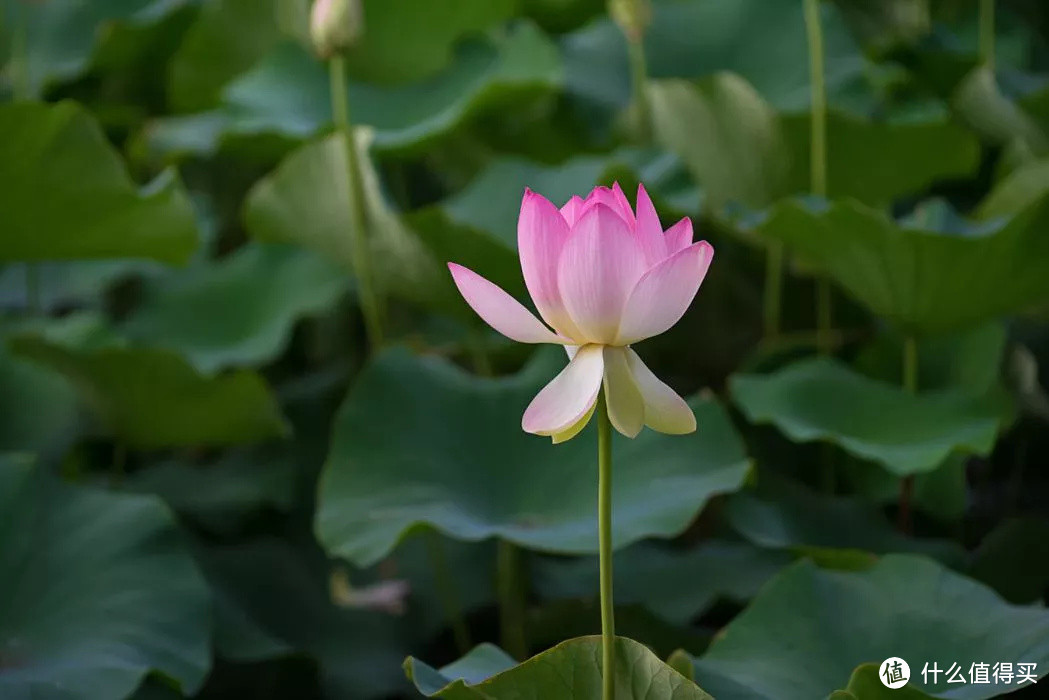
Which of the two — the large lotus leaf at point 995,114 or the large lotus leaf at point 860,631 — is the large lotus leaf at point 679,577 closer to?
the large lotus leaf at point 860,631

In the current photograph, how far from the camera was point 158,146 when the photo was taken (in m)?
1.57

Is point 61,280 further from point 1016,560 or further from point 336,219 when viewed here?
point 1016,560

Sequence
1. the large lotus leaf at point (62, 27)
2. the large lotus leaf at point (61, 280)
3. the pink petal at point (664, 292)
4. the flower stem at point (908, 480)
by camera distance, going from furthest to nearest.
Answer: the large lotus leaf at point (62, 27) → the large lotus leaf at point (61, 280) → the flower stem at point (908, 480) → the pink petal at point (664, 292)

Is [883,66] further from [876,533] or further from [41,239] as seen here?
[41,239]

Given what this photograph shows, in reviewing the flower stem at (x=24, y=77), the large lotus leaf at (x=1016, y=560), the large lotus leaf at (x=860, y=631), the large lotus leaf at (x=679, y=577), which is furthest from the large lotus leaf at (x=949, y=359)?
the flower stem at (x=24, y=77)

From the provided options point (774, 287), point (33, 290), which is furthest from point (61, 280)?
point (774, 287)

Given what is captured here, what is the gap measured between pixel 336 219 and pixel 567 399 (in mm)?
772

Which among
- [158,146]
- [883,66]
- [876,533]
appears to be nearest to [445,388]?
[876,533]

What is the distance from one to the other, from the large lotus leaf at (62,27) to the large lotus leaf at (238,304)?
0.40 m

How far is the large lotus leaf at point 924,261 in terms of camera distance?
102cm

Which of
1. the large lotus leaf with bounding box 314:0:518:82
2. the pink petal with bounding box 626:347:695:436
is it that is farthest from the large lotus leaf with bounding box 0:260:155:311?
the pink petal with bounding box 626:347:695:436

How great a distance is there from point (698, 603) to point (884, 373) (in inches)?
14.4

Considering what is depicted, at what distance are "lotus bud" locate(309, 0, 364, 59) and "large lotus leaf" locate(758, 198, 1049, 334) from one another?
410mm

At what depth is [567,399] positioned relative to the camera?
0.56m
